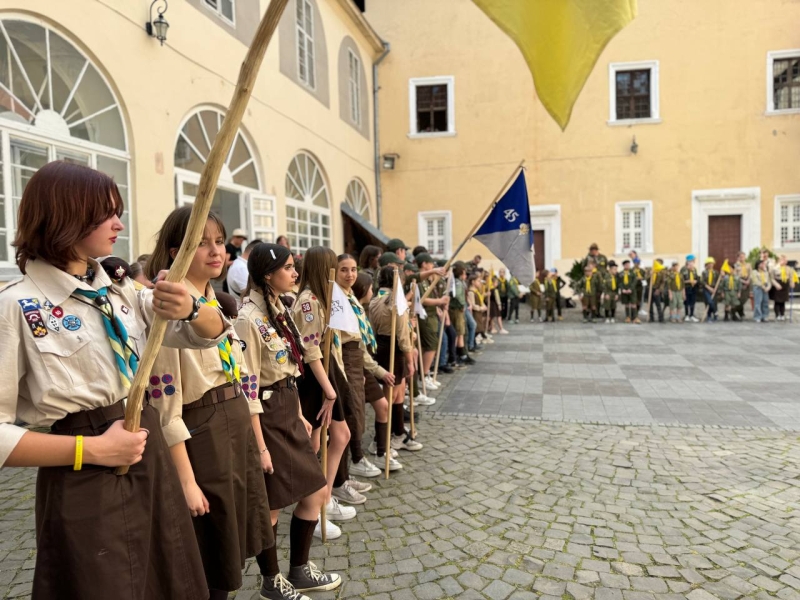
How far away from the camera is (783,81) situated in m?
20.0

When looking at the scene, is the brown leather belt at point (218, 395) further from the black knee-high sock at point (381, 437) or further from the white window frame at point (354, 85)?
the white window frame at point (354, 85)

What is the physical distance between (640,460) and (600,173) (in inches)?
709

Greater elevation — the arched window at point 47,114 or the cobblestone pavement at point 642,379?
the arched window at point 47,114

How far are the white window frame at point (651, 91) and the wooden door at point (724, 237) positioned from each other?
4.38 m

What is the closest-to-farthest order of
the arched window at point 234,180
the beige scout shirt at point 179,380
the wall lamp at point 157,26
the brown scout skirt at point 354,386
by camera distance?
the beige scout shirt at point 179,380 → the brown scout skirt at point 354,386 → the wall lamp at point 157,26 → the arched window at point 234,180

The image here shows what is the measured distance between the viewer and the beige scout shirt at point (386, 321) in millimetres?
5176

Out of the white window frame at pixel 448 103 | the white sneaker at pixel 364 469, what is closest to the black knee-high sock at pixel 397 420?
the white sneaker at pixel 364 469

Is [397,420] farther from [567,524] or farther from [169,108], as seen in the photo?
[169,108]

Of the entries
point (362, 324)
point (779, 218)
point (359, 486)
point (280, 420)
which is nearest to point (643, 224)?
point (779, 218)

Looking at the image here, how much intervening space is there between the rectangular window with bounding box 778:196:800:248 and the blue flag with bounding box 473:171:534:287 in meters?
18.8

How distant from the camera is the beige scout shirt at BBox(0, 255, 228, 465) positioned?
1507 mm

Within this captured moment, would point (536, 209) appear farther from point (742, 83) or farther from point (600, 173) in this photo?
point (742, 83)

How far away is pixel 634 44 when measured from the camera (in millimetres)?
20516

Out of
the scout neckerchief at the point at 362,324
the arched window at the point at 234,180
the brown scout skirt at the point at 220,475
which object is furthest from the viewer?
the arched window at the point at 234,180
